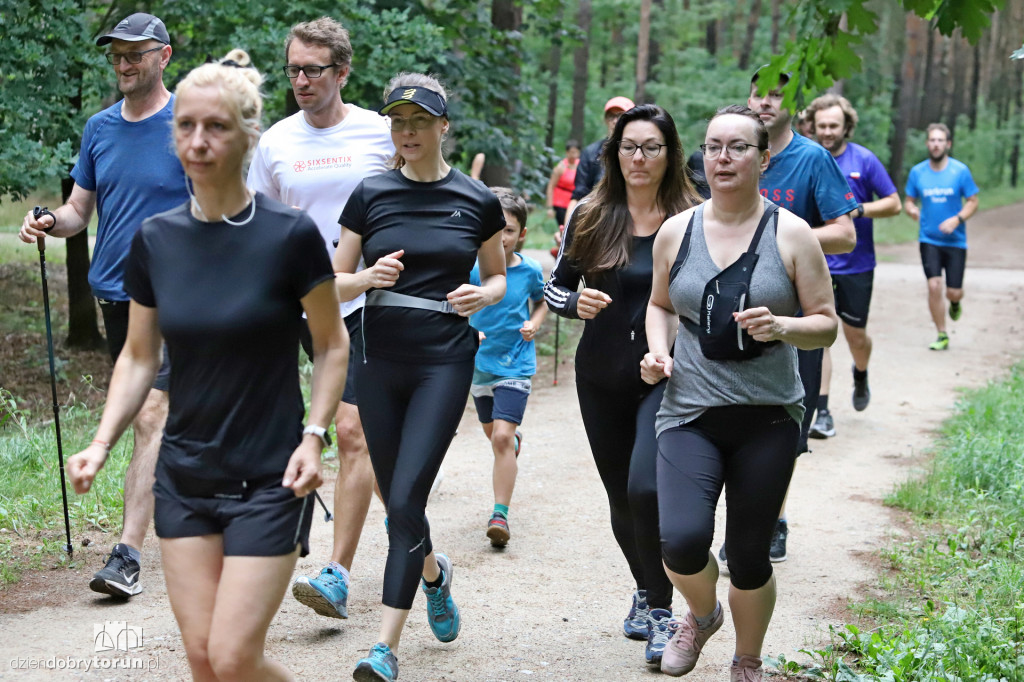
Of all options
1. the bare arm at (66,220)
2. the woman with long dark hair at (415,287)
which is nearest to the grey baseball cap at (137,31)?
the bare arm at (66,220)

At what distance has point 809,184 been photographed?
5938 mm

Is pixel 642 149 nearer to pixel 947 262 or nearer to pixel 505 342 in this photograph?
pixel 505 342

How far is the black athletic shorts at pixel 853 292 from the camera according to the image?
884cm

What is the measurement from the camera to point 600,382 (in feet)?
15.8

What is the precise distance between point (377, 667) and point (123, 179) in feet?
9.53

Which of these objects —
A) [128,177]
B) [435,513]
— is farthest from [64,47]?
Result: [435,513]

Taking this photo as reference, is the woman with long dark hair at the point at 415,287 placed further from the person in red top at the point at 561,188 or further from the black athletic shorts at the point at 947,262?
the person in red top at the point at 561,188

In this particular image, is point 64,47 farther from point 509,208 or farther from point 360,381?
point 360,381

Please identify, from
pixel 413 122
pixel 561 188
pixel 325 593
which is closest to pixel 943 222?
pixel 561 188

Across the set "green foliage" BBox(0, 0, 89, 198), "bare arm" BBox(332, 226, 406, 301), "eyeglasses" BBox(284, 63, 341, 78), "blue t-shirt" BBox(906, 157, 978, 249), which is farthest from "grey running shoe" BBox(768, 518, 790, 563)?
"blue t-shirt" BBox(906, 157, 978, 249)

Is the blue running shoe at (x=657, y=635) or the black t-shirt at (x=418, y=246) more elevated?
the black t-shirt at (x=418, y=246)

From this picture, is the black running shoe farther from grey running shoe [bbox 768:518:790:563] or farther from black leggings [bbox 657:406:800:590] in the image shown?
grey running shoe [bbox 768:518:790:563]

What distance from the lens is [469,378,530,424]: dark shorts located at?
6.62m

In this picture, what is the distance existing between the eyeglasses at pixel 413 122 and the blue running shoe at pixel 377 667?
2082 millimetres
